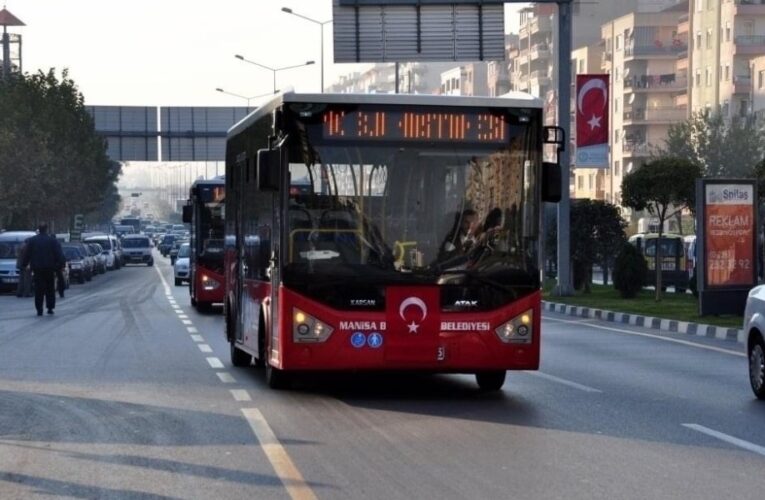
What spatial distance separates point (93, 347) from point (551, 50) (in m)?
122

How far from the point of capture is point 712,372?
750 inches

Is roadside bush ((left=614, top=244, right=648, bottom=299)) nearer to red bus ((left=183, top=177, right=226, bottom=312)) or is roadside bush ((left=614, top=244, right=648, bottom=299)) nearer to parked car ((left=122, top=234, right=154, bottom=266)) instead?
red bus ((left=183, top=177, right=226, bottom=312))

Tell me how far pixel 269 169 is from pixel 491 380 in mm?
3011

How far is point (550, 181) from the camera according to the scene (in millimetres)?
15195

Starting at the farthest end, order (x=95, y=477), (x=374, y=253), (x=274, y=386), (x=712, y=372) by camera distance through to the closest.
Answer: (x=712, y=372) < (x=274, y=386) < (x=374, y=253) < (x=95, y=477)

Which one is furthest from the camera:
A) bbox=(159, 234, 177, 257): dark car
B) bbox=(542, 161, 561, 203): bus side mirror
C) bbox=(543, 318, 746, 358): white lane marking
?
bbox=(159, 234, 177, 257): dark car

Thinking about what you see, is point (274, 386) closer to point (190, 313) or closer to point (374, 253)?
point (374, 253)

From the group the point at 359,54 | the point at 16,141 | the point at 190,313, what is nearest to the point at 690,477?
the point at 190,313

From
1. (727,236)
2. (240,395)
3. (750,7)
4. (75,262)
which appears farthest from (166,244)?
(240,395)

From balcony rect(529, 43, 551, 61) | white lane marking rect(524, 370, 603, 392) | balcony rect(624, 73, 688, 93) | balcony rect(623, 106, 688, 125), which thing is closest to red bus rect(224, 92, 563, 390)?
white lane marking rect(524, 370, 603, 392)

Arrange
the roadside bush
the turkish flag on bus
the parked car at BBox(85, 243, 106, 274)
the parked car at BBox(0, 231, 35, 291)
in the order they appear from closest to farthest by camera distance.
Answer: the turkish flag on bus → the roadside bush → the parked car at BBox(0, 231, 35, 291) → the parked car at BBox(85, 243, 106, 274)

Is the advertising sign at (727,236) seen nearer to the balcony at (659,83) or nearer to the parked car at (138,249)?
the parked car at (138,249)

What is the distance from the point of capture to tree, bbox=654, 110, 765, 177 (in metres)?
86.3

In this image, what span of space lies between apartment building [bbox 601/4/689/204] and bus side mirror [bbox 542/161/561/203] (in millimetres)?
106513
